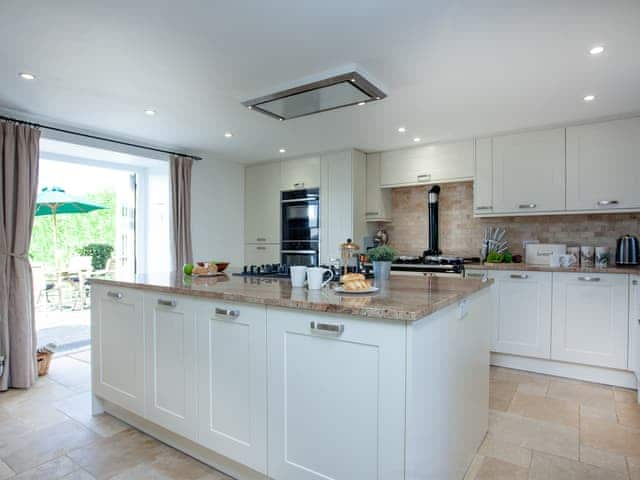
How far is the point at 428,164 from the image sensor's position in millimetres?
4266

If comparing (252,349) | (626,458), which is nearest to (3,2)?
(252,349)

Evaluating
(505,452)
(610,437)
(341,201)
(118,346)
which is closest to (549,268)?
(610,437)

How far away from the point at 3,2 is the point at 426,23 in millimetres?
1933

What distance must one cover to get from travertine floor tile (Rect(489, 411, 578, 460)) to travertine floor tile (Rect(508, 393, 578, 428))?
3.1 inches

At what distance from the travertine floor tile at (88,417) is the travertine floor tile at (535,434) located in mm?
2349

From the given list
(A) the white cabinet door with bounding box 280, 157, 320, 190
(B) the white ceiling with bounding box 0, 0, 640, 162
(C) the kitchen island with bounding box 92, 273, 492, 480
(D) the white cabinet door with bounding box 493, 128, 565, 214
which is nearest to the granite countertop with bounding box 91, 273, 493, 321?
(C) the kitchen island with bounding box 92, 273, 492, 480

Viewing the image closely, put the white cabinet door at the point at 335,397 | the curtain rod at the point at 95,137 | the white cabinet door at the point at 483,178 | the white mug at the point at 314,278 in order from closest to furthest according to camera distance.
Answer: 1. the white cabinet door at the point at 335,397
2. the white mug at the point at 314,278
3. the curtain rod at the point at 95,137
4. the white cabinet door at the point at 483,178

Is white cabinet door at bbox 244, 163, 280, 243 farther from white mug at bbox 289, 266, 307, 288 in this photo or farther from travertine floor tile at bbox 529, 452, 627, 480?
travertine floor tile at bbox 529, 452, 627, 480

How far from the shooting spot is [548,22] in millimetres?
1845

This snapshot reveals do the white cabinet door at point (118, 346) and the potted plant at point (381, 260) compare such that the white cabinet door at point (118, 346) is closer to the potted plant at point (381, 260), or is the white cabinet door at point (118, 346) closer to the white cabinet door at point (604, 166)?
the potted plant at point (381, 260)

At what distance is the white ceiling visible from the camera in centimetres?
178

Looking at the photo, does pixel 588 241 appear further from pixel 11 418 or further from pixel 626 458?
pixel 11 418

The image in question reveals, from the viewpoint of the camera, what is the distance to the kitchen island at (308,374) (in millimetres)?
1364

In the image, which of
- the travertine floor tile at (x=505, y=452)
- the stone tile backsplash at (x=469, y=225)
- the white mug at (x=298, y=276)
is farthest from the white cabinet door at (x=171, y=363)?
the stone tile backsplash at (x=469, y=225)
